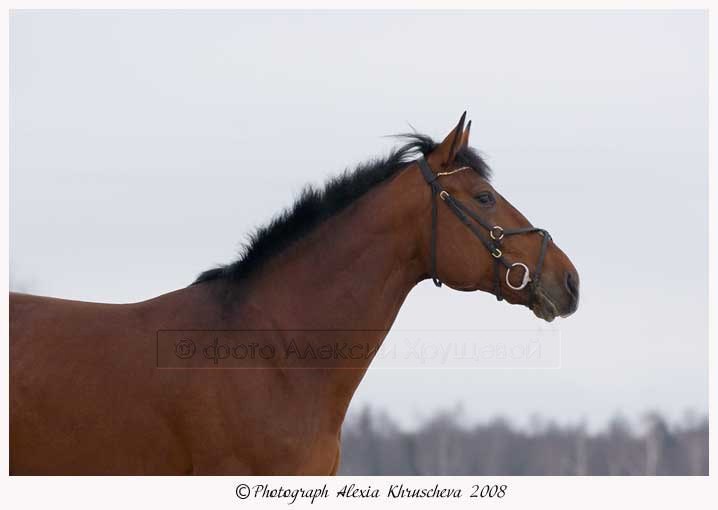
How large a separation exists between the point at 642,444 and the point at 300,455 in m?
30.7

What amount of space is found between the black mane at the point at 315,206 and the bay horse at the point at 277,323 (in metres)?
0.01

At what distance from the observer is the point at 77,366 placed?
20.7 ft

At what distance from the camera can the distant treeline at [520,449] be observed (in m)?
32.0

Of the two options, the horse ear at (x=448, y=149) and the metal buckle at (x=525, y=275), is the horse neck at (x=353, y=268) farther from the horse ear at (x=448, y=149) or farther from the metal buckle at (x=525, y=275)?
the metal buckle at (x=525, y=275)

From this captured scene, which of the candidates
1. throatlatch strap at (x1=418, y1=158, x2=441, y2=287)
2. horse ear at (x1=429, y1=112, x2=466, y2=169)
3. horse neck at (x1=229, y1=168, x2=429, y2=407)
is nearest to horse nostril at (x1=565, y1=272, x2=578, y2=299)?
throatlatch strap at (x1=418, y1=158, x2=441, y2=287)

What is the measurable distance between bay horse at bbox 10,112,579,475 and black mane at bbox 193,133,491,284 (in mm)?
10

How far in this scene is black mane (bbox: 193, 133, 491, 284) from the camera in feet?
21.8

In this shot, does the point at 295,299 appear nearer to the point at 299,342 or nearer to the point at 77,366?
the point at 299,342

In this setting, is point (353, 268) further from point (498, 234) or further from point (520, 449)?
point (520, 449)

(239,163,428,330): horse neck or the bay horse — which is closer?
the bay horse

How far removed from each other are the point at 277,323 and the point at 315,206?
95 centimetres

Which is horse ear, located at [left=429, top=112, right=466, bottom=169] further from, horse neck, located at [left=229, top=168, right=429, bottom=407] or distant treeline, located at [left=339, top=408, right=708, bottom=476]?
distant treeline, located at [left=339, top=408, right=708, bottom=476]

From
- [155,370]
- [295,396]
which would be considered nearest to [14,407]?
[155,370]

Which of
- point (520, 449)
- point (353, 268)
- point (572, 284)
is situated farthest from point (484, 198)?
point (520, 449)
